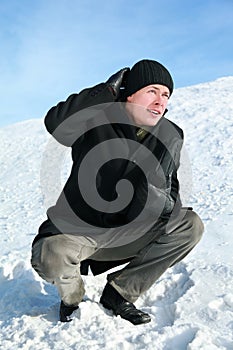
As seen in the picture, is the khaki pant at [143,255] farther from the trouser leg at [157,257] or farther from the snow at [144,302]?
the snow at [144,302]

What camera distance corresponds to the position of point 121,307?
296 centimetres

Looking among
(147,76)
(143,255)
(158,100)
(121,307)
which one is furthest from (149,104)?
(121,307)

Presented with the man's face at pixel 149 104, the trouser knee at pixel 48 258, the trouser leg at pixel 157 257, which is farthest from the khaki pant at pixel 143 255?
the man's face at pixel 149 104

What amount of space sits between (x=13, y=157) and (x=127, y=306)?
8.32 meters

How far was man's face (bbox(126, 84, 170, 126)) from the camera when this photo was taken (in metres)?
2.90

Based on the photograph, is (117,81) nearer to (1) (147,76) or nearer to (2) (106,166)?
(1) (147,76)

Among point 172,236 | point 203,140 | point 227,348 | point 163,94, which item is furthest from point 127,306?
point 203,140

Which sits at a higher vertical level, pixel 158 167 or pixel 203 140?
pixel 158 167

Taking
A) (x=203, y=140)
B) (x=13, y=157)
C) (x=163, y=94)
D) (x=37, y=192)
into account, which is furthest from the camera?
(x=13, y=157)

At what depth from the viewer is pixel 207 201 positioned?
6453 millimetres

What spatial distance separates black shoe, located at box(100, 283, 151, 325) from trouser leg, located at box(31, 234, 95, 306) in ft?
0.74

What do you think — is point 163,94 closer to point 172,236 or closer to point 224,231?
point 172,236

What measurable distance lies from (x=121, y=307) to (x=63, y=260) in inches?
21.2

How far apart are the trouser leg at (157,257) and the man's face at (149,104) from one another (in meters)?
0.67
